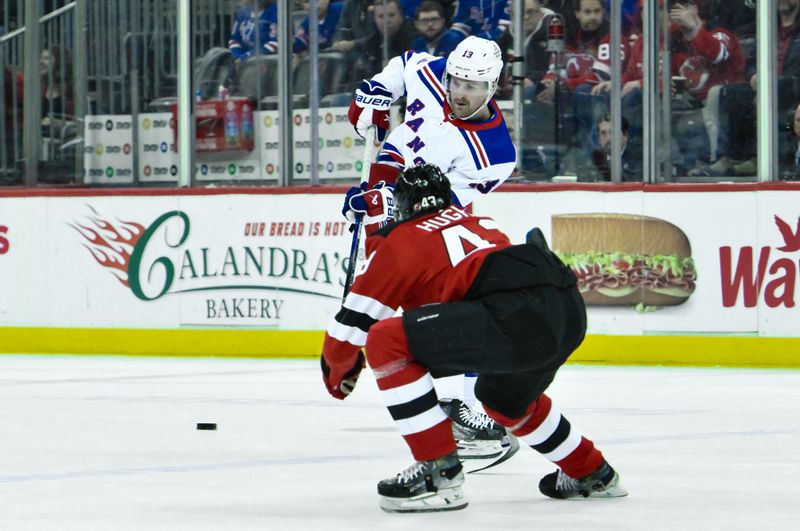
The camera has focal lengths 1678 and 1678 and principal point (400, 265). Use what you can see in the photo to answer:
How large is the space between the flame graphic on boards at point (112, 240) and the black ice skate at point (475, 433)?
197 inches

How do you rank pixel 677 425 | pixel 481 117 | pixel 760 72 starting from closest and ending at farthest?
1. pixel 481 117
2. pixel 677 425
3. pixel 760 72

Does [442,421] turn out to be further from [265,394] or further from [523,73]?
[523,73]

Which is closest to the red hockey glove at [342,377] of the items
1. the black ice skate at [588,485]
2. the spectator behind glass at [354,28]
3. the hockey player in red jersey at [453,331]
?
the hockey player in red jersey at [453,331]

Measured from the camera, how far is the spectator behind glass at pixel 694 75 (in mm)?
9664

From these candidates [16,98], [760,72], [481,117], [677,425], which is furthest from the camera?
[16,98]

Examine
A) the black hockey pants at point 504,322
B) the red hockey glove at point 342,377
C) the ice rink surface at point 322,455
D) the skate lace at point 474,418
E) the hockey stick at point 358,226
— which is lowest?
the ice rink surface at point 322,455

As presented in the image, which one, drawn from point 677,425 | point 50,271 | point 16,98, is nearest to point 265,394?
point 677,425

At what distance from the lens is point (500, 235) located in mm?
4289

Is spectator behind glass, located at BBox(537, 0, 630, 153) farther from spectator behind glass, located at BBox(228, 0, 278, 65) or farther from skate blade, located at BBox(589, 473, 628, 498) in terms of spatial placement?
skate blade, located at BBox(589, 473, 628, 498)

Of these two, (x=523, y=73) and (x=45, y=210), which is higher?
(x=523, y=73)

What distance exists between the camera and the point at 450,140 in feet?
18.0

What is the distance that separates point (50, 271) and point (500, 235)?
651 cm

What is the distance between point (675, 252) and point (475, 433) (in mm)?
3886

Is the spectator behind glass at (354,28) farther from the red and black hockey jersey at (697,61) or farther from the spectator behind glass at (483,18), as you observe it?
the red and black hockey jersey at (697,61)
